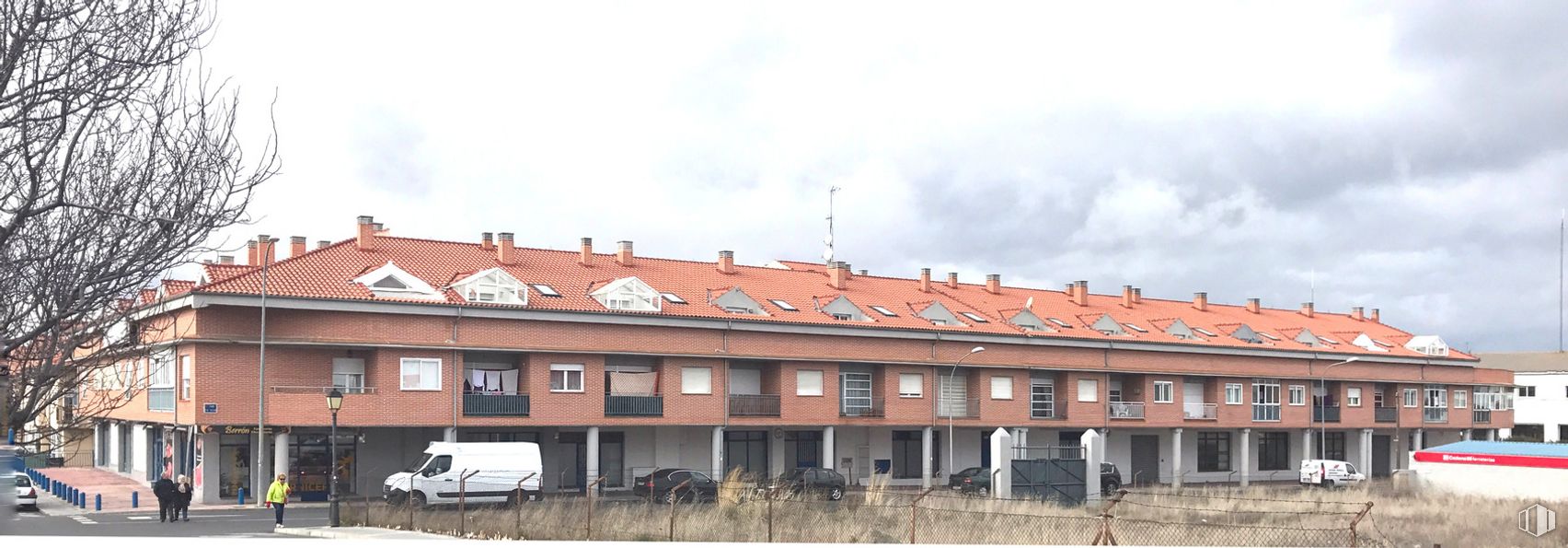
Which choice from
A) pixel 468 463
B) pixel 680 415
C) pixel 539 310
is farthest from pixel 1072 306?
pixel 468 463

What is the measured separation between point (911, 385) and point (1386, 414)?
106 ft

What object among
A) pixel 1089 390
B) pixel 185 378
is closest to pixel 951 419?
pixel 1089 390

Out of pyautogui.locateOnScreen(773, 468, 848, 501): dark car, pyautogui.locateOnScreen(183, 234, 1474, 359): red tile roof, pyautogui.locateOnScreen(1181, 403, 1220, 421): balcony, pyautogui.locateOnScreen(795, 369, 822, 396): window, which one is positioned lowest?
pyautogui.locateOnScreen(773, 468, 848, 501): dark car

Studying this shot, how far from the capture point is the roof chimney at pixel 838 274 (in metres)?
61.2

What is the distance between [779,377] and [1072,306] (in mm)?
21951

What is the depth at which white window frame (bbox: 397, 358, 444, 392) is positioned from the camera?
147ft

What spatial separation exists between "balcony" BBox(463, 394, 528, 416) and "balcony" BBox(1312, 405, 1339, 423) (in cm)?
4251

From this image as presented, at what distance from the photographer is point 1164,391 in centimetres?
6419

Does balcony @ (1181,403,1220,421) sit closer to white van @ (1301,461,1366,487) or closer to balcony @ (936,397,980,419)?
white van @ (1301,461,1366,487)

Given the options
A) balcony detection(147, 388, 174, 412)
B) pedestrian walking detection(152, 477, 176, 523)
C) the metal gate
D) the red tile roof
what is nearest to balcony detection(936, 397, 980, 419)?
the red tile roof

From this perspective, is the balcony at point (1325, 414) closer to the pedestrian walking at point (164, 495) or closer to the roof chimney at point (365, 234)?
the roof chimney at point (365, 234)

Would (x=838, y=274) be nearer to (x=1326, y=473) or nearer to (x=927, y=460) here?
(x=927, y=460)

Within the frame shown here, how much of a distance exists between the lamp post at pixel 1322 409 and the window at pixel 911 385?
24.1 metres

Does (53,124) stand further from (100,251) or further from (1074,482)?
(1074,482)
